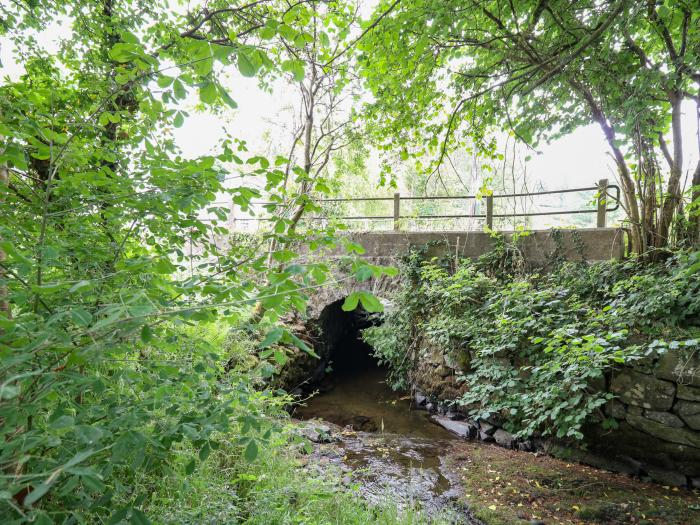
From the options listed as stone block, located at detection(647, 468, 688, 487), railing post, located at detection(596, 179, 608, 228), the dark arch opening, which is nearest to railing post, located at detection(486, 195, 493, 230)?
railing post, located at detection(596, 179, 608, 228)

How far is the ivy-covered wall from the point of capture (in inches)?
137

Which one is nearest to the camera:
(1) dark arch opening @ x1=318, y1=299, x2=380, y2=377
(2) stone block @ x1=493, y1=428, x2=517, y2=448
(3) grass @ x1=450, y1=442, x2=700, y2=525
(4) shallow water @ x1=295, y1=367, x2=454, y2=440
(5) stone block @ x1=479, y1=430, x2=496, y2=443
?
(3) grass @ x1=450, y1=442, x2=700, y2=525

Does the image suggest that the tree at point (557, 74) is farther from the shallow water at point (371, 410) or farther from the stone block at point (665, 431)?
the shallow water at point (371, 410)

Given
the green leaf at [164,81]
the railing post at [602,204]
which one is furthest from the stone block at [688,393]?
the green leaf at [164,81]

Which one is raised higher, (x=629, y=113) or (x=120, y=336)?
(x=629, y=113)

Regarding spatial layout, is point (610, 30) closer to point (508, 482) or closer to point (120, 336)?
point (120, 336)

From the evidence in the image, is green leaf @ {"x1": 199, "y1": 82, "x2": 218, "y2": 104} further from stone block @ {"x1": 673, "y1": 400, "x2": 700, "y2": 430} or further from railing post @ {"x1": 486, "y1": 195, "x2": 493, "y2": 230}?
railing post @ {"x1": 486, "y1": 195, "x2": 493, "y2": 230}

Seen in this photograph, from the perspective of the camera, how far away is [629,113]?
9.29 ft

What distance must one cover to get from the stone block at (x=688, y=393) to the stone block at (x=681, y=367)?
4 centimetres

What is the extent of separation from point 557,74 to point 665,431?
11.8ft

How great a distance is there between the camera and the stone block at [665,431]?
340 centimetres

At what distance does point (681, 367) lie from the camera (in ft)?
11.2

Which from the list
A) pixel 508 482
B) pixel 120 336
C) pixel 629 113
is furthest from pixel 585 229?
pixel 120 336

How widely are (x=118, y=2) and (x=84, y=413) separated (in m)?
4.44
